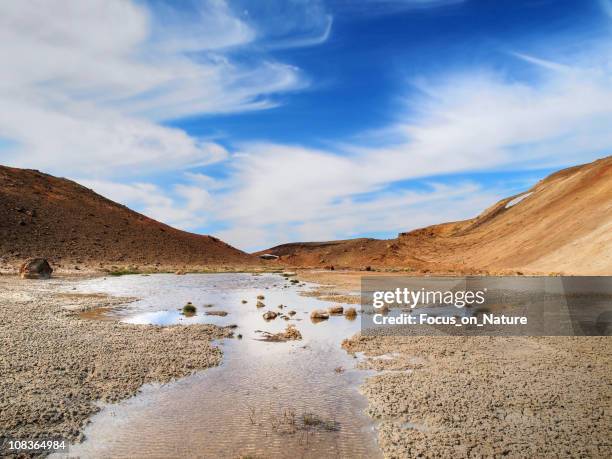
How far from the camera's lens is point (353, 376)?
34.6 ft

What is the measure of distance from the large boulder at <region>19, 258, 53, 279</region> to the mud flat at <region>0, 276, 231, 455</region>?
21458 millimetres

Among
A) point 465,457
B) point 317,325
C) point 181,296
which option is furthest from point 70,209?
point 465,457

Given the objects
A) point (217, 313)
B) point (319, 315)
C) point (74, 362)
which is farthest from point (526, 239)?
point (74, 362)

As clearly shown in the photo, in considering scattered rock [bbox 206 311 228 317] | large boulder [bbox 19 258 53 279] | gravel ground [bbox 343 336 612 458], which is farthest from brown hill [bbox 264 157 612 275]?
large boulder [bbox 19 258 53 279]

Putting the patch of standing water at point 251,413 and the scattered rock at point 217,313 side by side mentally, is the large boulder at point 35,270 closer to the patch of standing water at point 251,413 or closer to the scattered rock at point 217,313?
the scattered rock at point 217,313

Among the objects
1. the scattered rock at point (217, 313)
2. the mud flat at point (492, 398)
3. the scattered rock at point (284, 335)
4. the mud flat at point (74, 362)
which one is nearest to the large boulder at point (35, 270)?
the mud flat at point (74, 362)

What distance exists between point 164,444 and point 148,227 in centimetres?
8165

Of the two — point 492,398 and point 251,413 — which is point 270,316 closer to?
point 251,413

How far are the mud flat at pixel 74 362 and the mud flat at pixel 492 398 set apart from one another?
501cm

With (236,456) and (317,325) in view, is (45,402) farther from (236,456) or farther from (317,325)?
(317,325)

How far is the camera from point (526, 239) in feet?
184

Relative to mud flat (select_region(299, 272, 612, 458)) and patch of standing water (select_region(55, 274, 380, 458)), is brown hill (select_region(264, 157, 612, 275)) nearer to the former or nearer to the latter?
mud flat (select_region(299, 272, 612, 458))

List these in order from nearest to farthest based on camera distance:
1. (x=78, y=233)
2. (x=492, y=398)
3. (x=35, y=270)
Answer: (x=492, y=398)
(x=35, y=270)
(x=78, y=233)

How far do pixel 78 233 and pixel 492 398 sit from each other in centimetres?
6723
